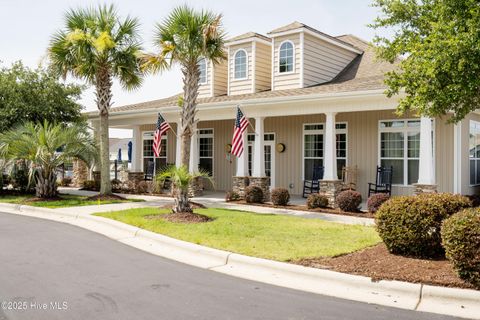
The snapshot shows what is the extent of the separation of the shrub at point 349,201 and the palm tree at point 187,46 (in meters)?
4.60

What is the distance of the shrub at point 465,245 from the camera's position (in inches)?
209

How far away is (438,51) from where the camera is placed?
6.70 m

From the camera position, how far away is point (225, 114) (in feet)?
56.7

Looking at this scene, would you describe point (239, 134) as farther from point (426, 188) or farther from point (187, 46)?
point (426, 188)

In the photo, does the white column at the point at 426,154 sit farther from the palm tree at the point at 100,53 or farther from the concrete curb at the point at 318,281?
the palm tree at the point at 100,53

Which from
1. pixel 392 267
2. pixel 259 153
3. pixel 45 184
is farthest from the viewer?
pixel 259 153

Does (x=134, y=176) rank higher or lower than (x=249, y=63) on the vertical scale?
lower

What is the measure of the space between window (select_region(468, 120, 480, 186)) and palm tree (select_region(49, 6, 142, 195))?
1165cm

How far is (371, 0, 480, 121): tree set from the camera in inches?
256

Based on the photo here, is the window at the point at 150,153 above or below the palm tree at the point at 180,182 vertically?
above

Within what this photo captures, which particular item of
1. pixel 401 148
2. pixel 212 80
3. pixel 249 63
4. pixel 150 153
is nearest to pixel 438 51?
pixel 401 148

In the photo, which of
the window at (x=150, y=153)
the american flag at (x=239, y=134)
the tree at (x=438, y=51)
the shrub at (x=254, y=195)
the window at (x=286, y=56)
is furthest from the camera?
the window at (x=150, y=153)

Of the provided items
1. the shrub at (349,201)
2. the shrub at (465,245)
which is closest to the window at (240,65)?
the shrub at (349,201)

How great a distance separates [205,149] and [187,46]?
851 cm
